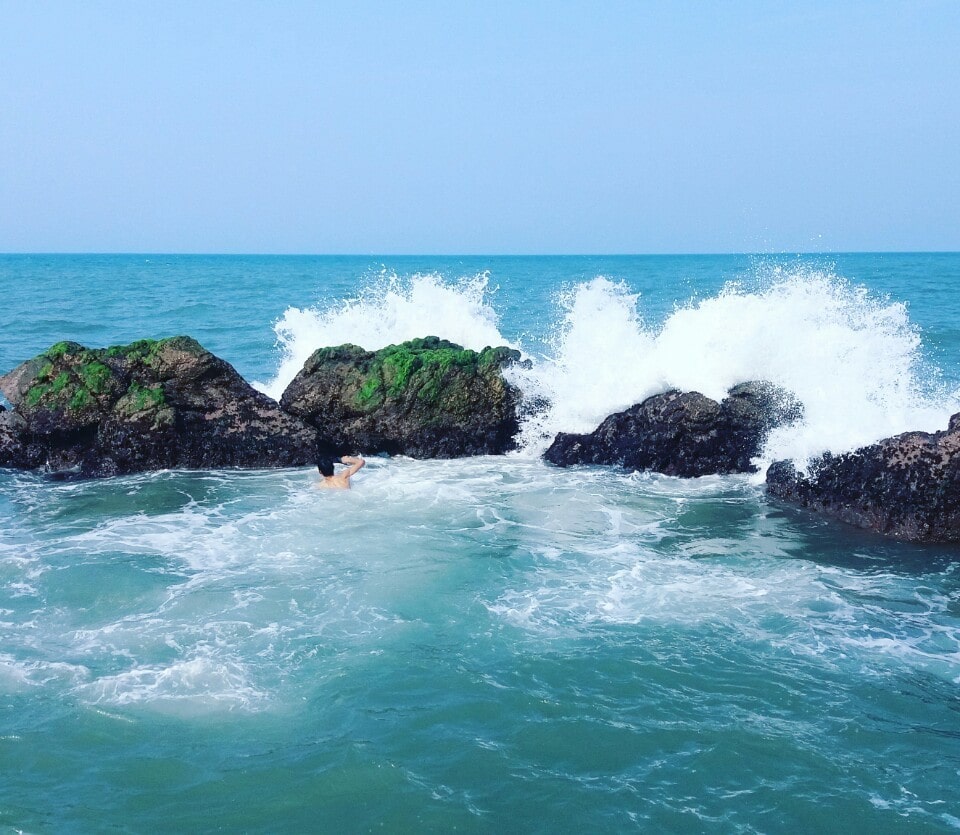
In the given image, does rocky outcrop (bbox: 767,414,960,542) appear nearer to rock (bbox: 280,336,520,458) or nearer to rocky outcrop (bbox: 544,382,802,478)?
rocky outcrop (bbox: 544,382,802,478)

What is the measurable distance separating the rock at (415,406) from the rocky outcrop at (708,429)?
239 centimetres

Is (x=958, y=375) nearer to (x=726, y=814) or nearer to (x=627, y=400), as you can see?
(x=627, y=400)

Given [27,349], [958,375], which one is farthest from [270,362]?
[958,375]

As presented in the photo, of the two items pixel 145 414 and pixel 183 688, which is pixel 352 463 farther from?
pixel 183 688

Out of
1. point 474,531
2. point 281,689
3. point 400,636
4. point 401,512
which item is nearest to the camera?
point 281,689

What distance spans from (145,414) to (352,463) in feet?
10.3

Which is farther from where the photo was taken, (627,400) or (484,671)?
(627,400)

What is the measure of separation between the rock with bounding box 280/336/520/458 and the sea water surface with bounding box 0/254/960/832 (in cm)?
53

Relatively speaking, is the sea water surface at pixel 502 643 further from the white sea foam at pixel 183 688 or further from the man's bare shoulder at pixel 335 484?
the man's bare shoulder at pixel 335 484

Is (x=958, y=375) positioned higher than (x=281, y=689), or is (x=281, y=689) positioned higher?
(x=958, y=375)

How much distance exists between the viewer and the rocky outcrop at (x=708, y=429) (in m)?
12.9

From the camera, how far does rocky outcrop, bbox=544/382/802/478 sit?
506 inches

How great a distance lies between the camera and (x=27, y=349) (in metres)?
24.8

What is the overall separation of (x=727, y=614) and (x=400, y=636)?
2.85 metres
